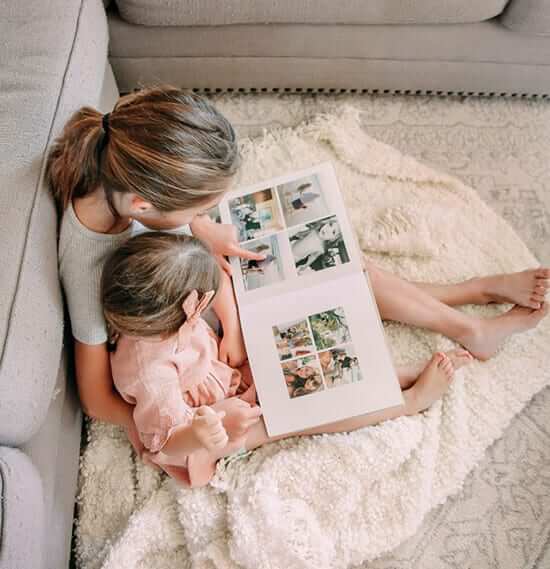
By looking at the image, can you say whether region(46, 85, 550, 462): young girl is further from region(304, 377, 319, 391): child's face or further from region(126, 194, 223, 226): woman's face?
region(304, 377, 319, 391): child's face

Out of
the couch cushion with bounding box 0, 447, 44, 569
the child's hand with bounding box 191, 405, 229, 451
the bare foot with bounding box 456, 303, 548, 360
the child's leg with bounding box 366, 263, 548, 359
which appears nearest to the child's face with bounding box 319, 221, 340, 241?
the child's leg with bounding box 366, 263, 548, 359

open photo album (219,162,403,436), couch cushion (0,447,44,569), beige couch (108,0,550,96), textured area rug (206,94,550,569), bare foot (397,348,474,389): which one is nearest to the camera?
couch cushion (0,447,44,569)

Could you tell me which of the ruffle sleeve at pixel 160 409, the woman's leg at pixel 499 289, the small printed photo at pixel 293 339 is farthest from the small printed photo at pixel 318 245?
the ruffle sleeve at pixel 160 409

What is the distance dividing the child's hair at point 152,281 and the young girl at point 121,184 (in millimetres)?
36

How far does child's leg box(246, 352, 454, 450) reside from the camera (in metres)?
1.06

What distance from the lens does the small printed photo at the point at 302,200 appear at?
116 cm

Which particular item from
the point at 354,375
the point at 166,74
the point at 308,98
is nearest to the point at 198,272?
the point at 354,375

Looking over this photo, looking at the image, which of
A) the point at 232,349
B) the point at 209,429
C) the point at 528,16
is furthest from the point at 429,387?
the point at 528,16

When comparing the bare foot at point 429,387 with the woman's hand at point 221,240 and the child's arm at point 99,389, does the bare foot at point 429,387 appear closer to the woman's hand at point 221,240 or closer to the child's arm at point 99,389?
the woman's hand at point 221,240

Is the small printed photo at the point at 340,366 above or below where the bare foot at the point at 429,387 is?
above

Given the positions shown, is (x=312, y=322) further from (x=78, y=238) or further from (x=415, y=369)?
(x=78, y=238)

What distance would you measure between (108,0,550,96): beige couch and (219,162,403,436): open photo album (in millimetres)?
390

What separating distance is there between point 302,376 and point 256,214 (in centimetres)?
34

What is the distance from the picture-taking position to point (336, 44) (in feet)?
4.46
